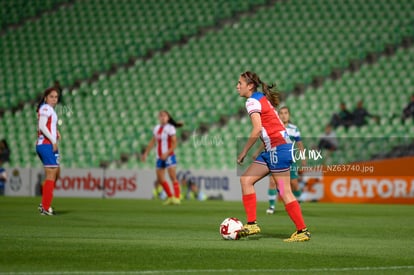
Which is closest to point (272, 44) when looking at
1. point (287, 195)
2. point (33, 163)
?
point (33, 163)

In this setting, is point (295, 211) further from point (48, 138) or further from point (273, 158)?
point (48, 138)

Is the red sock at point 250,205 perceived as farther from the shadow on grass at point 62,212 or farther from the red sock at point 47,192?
the shadow on grass at point 62,212

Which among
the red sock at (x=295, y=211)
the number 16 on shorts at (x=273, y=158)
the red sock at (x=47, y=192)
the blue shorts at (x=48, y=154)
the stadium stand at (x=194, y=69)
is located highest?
the stadium stand at (x=194, y=69)

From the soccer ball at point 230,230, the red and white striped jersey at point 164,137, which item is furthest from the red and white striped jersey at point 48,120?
the red and white striped jersey at point 164,137

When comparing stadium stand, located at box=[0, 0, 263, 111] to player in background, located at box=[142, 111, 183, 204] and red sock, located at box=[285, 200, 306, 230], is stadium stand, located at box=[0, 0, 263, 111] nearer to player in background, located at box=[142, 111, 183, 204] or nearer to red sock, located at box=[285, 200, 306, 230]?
player in background, located at box=[142, 111, 183, 204]

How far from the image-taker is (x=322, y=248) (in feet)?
33.5

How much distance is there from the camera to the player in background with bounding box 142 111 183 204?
21.9m

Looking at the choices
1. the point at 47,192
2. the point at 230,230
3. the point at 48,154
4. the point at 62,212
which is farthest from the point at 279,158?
the point at 62,212

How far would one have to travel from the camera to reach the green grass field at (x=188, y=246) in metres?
8.20

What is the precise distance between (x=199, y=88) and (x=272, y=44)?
3.35m

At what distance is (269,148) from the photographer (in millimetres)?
11188

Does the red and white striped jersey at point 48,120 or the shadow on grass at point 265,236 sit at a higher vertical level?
the red and white striped jersey at point 48,120

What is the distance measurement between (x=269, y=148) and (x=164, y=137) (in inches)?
449

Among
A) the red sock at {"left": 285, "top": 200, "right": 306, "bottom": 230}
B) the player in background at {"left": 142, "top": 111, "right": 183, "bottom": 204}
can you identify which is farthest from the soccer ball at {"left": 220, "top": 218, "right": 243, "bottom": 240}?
the player in background at {"left": 142, "top": 111, "right": 183, "bottom": 204}
